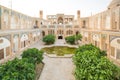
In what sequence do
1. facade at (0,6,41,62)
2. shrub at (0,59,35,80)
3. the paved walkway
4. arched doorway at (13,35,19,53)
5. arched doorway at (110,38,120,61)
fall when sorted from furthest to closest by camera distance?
1. arched doorway at (13,35,19,53)
2. facade at (0,6,41,62)
3. arched doorway at (110,38,120,61)
4. the paved walkway
5. shrub at (0,59,35,80)

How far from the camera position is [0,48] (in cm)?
1252

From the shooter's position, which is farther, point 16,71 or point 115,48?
point 115,48

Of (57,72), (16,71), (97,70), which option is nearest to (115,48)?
(57,72)

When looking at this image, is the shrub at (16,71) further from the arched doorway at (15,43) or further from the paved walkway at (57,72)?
the arched doorway at (15,43)

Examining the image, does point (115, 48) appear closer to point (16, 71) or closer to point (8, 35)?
point (16, 71)

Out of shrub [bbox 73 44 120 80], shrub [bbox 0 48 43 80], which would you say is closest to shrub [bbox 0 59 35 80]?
shrub [bbox 0 48 43 80]

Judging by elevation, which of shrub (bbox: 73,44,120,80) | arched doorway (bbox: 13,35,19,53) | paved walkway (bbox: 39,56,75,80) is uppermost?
arched doorway (bbox: 13,35,19,53)

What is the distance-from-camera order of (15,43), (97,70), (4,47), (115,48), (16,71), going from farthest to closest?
(15,43) → (115,48) → (4,47) → (97,70) → (16,71)

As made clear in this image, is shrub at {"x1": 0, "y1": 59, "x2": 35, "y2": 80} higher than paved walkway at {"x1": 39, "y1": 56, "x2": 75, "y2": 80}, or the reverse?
shrub at {"x1": 0, "y1": 59, "x2": 35, "y2": 80}

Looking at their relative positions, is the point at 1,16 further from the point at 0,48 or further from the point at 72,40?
the point at 72,40

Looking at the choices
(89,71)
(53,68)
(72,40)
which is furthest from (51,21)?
(89,71)

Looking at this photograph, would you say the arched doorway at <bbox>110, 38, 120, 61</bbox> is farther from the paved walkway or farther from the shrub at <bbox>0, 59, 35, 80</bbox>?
the shrub at <bbox>0, 59, 35, 80</bbox>

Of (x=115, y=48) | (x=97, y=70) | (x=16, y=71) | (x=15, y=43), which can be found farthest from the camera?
(x=15, y=43)

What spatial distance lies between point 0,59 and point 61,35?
24633mm
